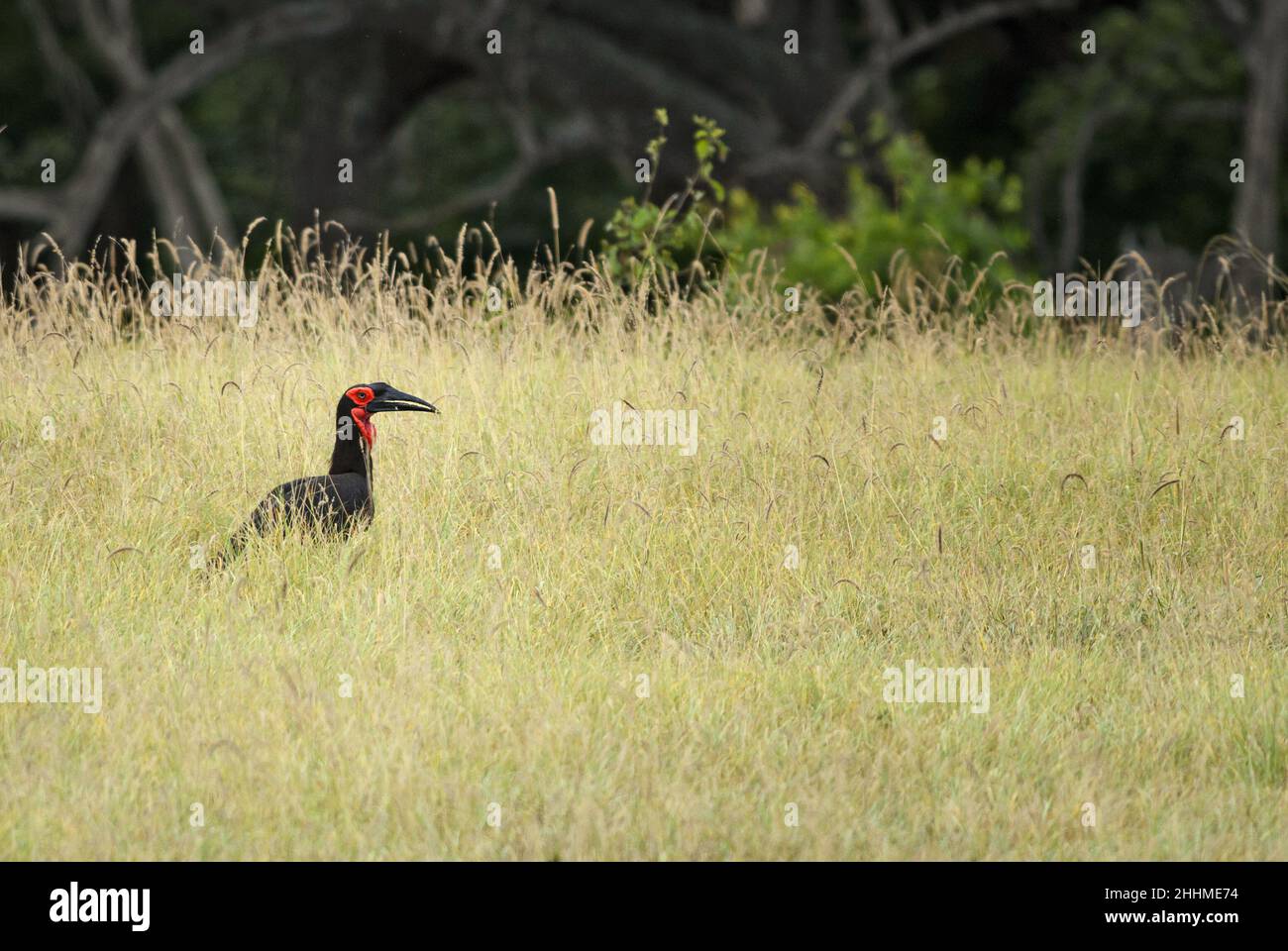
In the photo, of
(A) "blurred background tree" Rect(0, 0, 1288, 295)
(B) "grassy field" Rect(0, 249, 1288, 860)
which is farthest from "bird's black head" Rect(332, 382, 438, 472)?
(A) "blurred background tree" Rect(0, 0, 1288, 295)

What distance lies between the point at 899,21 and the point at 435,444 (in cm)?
2298

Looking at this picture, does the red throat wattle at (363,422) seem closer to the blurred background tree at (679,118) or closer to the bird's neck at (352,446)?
the bird's neck at (352,446)

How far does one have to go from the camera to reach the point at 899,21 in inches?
1130

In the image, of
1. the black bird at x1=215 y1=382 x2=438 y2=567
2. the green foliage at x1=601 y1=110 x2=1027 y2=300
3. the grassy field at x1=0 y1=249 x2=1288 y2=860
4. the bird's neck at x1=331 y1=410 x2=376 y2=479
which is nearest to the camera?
the grassy field at x1=0 y1=249 x2=1288 y2=860

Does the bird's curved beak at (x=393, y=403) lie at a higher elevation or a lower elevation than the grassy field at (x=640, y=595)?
higher

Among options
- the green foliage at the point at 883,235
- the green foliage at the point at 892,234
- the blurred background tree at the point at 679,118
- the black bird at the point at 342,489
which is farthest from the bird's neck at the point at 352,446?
the blurred background tree at the point at 679,118

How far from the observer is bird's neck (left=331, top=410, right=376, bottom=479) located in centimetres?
686

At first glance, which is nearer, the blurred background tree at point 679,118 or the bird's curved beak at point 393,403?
the bird's curved beak at point 393,403

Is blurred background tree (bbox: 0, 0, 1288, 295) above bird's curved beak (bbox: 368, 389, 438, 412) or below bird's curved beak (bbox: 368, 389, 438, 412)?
above

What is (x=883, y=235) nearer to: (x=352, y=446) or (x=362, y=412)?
(x=362, y=412)

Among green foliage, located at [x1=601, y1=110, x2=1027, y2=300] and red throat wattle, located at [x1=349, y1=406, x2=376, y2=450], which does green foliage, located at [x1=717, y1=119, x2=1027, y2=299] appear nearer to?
green foliage, located at [x1=601, y1=110, x2=1027, y2=300]

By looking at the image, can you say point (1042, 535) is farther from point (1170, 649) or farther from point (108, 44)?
point (108, 44)

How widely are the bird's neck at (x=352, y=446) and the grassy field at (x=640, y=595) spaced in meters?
0.30

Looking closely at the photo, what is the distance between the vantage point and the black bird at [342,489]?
6.62 m
